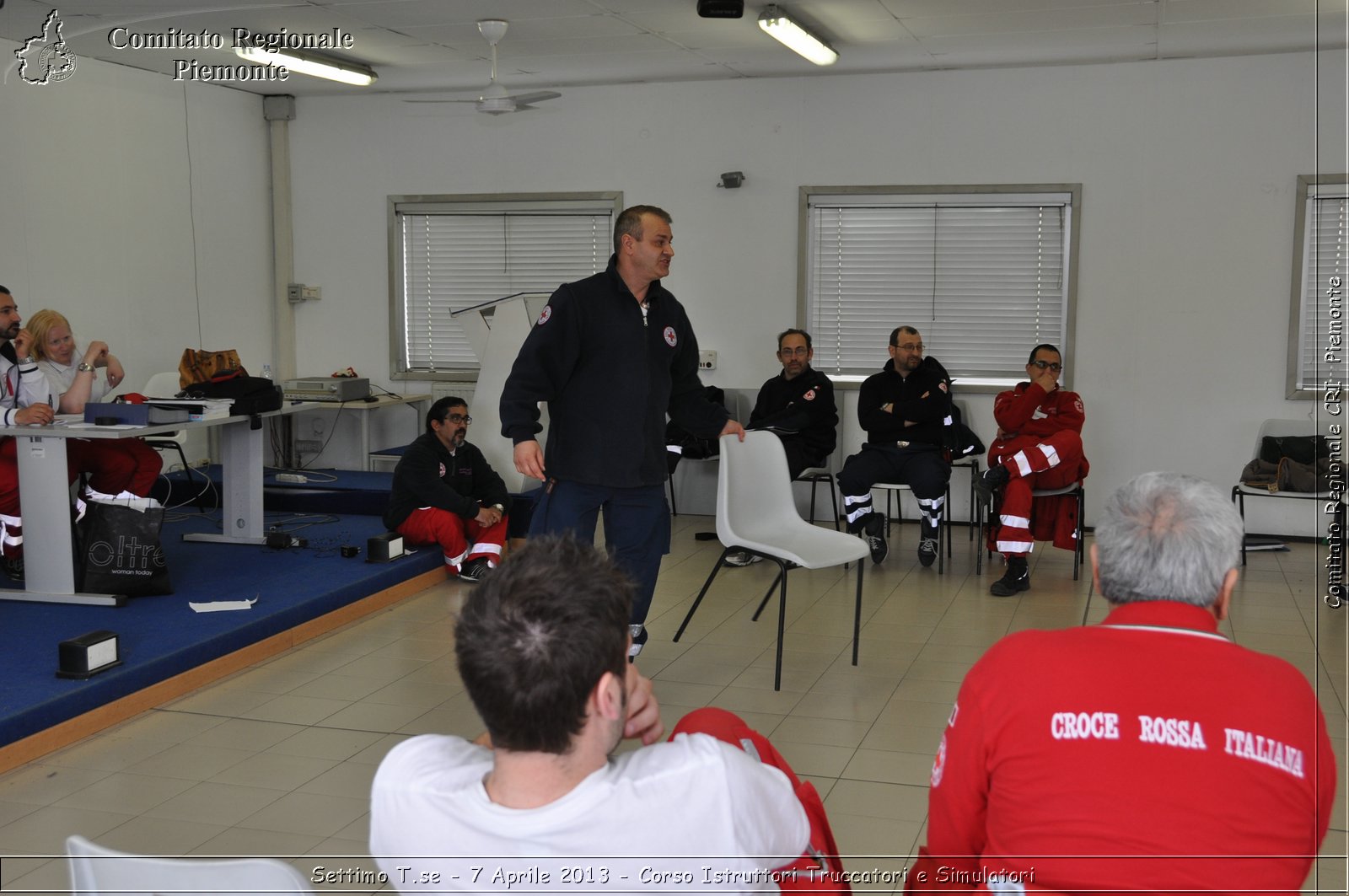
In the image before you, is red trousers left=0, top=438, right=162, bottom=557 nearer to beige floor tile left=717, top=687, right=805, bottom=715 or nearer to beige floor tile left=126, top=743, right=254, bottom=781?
beige floor tile left=126, top=743, right=254, bottom=781

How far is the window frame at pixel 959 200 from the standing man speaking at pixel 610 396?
3.67 meters

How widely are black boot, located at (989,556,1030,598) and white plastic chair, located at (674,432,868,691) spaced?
1234 mm

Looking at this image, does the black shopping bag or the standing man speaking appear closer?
the standing man speaking

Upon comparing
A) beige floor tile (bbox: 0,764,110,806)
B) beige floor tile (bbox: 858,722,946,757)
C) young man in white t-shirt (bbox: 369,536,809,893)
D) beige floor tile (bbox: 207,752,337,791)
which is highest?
young man in white t-shirt (bbox: 369,536,809,893)

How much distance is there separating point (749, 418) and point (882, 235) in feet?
4.74

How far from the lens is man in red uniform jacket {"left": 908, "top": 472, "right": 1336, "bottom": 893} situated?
4.11ft

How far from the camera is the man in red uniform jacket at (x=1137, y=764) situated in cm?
125

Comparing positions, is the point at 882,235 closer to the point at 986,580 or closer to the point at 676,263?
the point at 676,263

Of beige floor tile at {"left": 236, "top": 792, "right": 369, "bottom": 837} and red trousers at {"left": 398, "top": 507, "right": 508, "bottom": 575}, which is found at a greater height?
red trousers at {"left": 398, "top": 507, "right": 508, "bottom": 575}

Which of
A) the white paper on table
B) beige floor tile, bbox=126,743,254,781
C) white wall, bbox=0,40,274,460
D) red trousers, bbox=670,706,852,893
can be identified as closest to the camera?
red trousers, bbox=670,706,852,893

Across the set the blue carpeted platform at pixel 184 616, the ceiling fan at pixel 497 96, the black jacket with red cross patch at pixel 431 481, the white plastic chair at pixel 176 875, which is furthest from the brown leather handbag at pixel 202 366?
the white plastic chair at pixel 176 875

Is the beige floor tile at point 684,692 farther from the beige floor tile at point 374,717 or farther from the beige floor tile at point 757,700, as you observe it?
the beige floor tile at point 374,717

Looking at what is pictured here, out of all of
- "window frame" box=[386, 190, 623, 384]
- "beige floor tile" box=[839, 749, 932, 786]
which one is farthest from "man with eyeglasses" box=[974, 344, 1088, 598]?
"window frame" box=[386, 190, 623, 384]

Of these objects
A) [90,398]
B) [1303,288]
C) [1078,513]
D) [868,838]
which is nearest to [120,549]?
[90,398]
